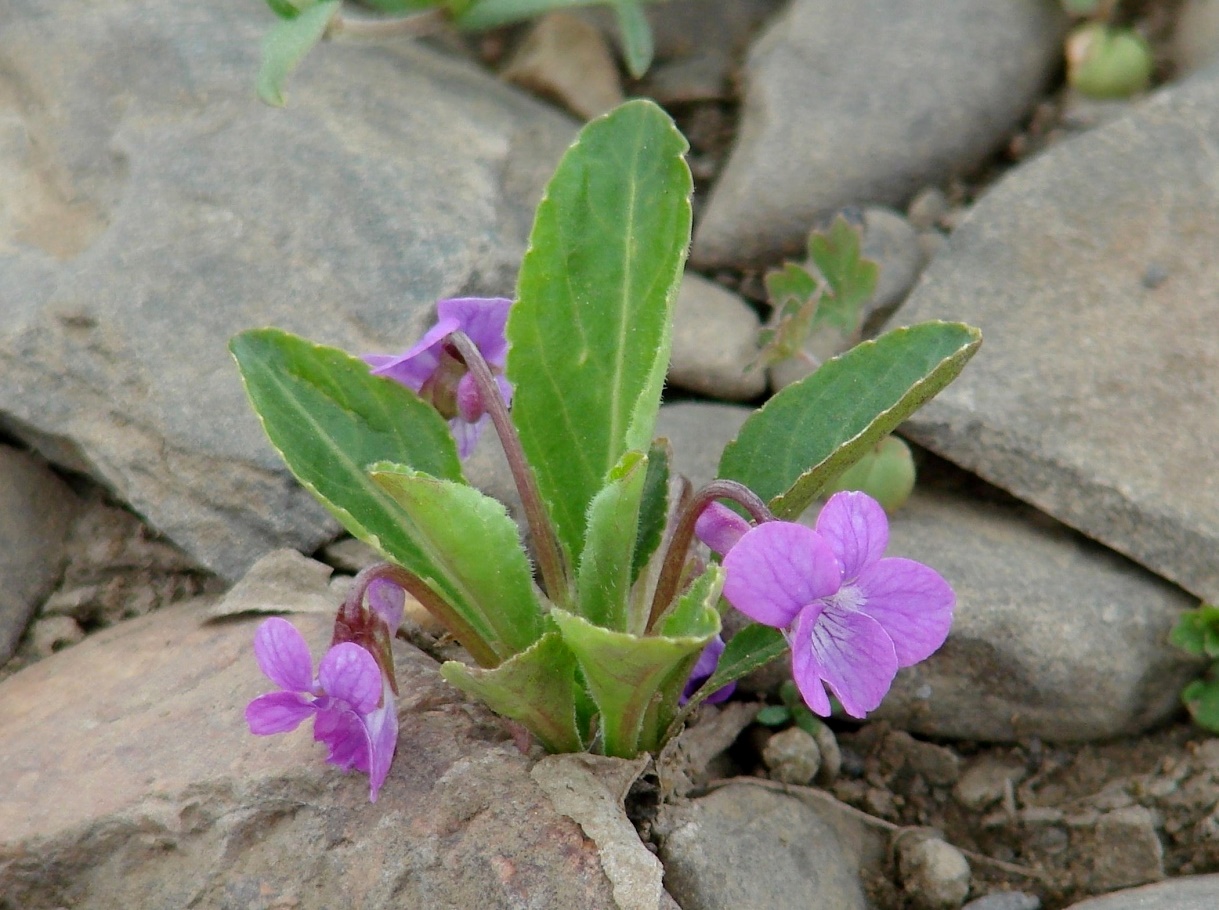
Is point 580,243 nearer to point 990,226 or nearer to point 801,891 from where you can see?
point 801,891

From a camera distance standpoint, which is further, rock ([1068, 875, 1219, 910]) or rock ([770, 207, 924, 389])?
rock ([770, 207, 924, 389])

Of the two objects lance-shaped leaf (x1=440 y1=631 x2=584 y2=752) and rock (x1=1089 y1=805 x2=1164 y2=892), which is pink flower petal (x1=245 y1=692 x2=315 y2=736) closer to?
lance-shaped leaf (x1=440 y1=631 x2=584 y2=752)

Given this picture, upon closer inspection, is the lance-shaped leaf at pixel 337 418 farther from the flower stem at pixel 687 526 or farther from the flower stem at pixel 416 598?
the flower stem at pixel 687 526

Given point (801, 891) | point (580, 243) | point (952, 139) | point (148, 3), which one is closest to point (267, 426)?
point (580, 243)

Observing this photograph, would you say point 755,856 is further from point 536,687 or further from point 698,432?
point 698,432

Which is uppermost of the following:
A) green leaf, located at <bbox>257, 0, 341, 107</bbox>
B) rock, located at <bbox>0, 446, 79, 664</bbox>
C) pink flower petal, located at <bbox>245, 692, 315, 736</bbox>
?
green leaf, located at <bbox>257, 0, 341, 107</bbox>

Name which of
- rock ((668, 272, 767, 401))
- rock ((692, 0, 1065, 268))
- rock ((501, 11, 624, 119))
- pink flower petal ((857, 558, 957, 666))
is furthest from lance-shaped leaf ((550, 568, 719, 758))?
rock ((501, 11, 624, 119))

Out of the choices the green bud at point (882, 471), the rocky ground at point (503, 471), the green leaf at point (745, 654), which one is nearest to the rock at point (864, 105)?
the rocky ground at point (503, 471)

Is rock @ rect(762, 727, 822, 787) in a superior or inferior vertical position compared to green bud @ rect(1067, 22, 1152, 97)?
inferior
